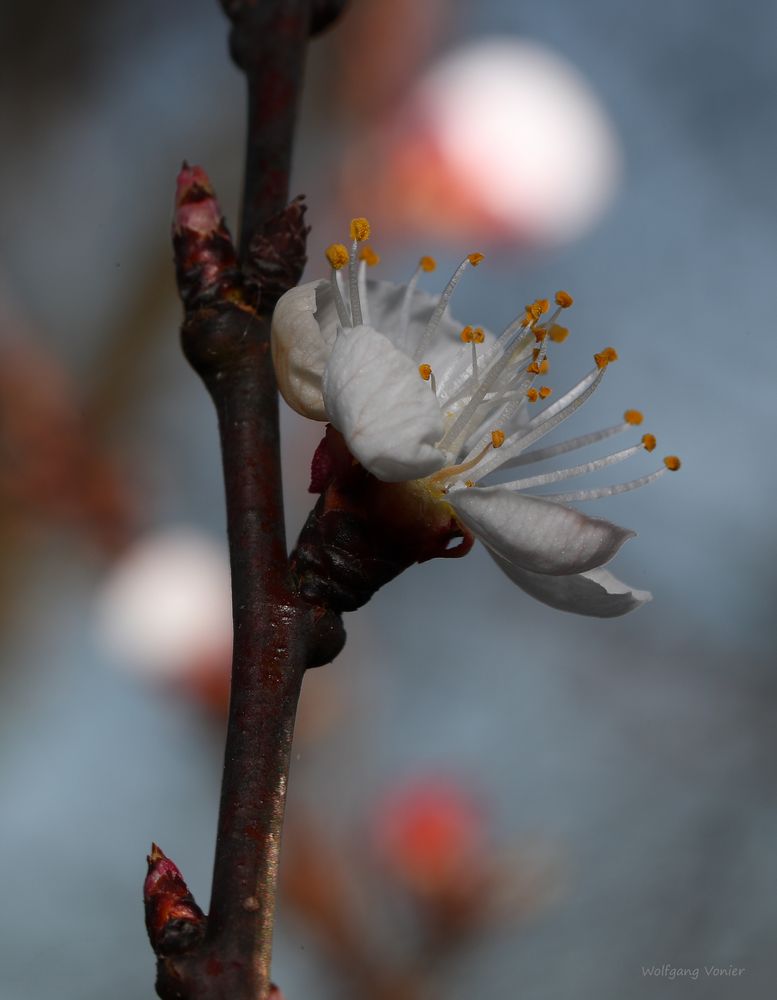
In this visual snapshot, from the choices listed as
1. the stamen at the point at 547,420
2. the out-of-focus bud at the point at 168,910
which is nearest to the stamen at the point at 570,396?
the stamen at the point at 547,420

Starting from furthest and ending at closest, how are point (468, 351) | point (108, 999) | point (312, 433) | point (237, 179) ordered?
1. point (237, 179)
2. point (312, 433)
3. point (108, 999)
4. point (468, 351)

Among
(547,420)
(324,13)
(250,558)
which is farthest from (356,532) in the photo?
(324,13)

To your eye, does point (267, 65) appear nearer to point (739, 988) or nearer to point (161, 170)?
point (739, 988)

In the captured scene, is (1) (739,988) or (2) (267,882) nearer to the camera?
(2) (267,882)

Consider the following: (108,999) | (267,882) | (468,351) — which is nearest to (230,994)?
(267,882)

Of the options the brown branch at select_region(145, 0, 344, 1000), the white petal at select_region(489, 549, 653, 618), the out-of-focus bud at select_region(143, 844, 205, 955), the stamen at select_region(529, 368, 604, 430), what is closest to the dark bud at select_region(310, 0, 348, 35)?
the brown branch at select_region(145, 0, 344, 1000)

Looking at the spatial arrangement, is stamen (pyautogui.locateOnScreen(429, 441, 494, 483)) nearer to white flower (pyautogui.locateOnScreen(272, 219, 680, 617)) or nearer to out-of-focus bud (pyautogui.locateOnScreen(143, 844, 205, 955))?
white flower (pyautogui.locateOnScreen(272, 219, 680, 617))

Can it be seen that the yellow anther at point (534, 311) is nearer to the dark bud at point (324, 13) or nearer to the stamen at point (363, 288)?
the stamen at point (363, 288)
